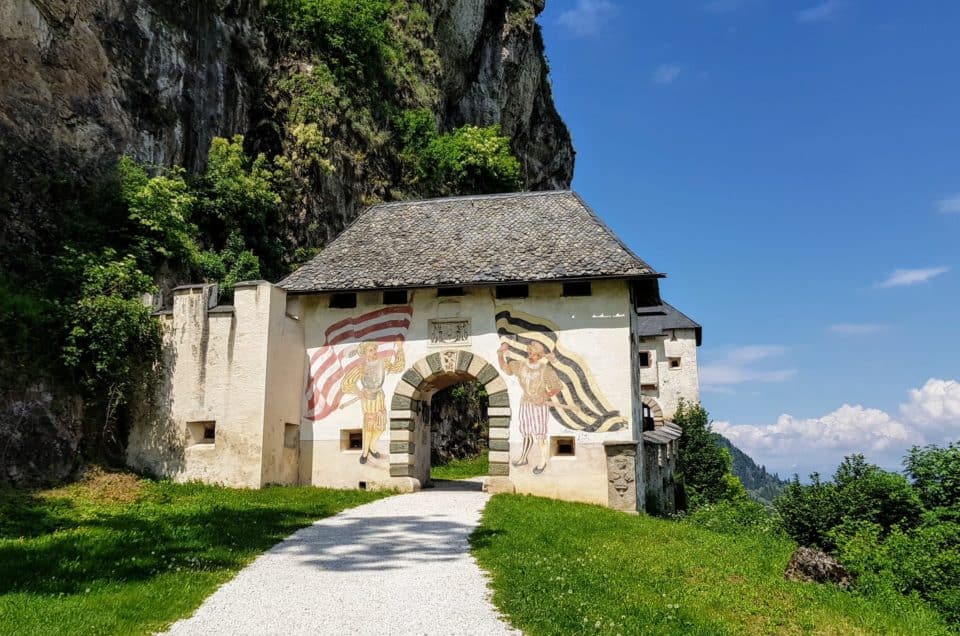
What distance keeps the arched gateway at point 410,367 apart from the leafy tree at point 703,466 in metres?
17.6

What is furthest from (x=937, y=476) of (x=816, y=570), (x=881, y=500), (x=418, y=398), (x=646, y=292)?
(x=418, y=398)

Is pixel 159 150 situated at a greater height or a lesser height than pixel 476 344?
greater

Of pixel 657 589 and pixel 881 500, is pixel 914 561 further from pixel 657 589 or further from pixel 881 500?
pixel 657 589

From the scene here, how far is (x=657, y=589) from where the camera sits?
1020cm

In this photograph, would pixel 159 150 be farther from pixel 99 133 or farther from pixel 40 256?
pixel 40 256

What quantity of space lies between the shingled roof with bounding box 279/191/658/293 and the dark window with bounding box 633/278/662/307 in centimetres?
106

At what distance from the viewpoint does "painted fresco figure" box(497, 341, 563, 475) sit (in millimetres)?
20000

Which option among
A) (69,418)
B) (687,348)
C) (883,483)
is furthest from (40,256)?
(687,348)

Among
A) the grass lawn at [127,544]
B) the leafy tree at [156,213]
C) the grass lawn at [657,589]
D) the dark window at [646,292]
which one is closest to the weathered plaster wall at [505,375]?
the dark window at [646,292]

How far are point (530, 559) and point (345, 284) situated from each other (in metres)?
12.0

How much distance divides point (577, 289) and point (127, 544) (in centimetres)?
1315

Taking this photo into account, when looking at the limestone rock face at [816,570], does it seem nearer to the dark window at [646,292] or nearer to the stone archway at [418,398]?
the stone archway at [418,398]

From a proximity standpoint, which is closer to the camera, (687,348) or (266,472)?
(266,472)

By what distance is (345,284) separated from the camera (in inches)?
838
